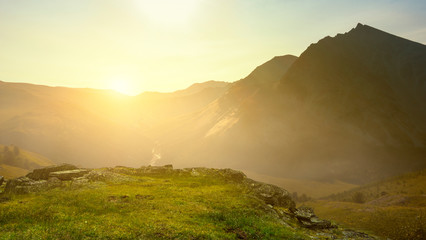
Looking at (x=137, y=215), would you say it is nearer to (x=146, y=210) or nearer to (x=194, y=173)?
(x=146, y=210)

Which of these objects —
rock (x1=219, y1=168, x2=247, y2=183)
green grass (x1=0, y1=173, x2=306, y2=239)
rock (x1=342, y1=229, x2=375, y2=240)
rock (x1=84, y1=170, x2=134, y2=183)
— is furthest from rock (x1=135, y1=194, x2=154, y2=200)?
rock (x1=342, y1=229, x2=375, y2=240)

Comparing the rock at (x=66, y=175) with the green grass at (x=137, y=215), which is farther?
the rock at (x=66, y=175)

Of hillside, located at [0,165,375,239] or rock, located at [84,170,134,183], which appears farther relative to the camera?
rock, located at [84,170,134,183]

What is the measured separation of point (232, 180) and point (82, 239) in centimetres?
3265

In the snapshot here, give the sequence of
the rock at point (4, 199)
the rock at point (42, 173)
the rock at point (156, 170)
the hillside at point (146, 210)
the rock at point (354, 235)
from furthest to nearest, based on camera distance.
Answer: the rock at point (156, 170) → the rock at point (42, 173) → the rock at point (354, 235) → the rock at point (4, 199) → the hillside at point (146, 210)

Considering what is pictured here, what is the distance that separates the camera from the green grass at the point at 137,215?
2662 cm

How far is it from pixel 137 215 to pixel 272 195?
25.0 meters

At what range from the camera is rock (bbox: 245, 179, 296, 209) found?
4575 centimetres

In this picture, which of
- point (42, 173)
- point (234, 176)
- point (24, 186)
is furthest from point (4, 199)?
point (234, 176)

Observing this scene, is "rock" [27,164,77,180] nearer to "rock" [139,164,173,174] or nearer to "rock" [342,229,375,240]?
"rock" [139,164,173,174]

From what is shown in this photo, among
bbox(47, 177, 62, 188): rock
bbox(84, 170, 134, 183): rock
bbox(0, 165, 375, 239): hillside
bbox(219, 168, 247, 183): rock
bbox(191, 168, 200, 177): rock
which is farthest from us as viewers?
bbox(191, 168, 200, 177): rock

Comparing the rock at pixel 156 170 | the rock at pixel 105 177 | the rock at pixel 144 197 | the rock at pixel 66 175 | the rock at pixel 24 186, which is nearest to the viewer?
the rock at pixel 24 186

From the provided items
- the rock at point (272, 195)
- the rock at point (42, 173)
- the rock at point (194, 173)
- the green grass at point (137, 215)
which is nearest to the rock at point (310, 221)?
the rock at point (272, 195)

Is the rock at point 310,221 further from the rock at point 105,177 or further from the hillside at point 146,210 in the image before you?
the rock at point 105,177
